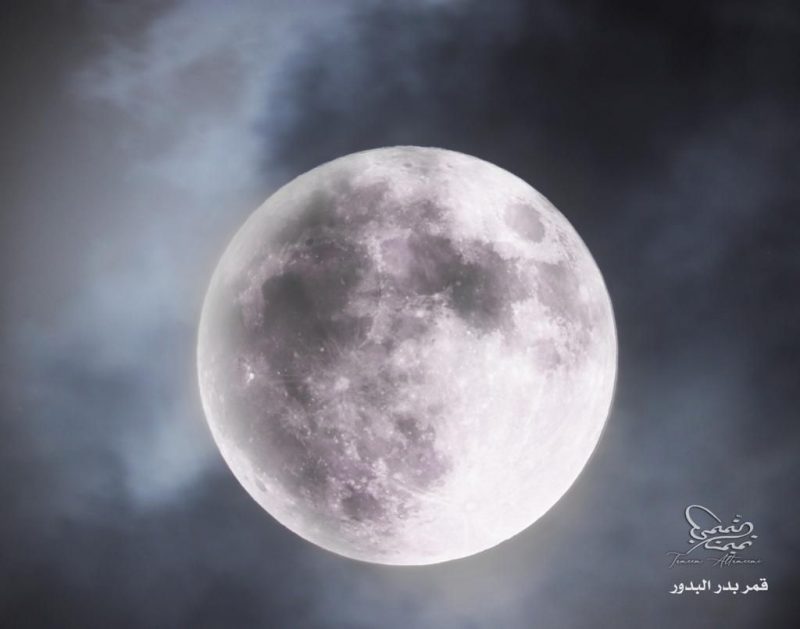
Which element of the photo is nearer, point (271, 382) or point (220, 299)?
point (271, 382)

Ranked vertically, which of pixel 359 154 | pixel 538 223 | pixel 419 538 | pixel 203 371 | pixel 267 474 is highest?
A: pixel 359 154

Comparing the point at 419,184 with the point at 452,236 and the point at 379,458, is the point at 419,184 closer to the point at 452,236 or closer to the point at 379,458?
the point at 452,236

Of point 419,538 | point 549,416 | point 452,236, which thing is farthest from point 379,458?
point 452,236

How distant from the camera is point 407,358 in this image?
6.54 m

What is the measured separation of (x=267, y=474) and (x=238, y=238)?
3393 mm

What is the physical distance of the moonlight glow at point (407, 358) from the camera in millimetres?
6633

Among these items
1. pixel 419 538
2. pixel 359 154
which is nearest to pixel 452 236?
pixel 359 154

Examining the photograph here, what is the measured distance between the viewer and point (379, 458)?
6.87 meters

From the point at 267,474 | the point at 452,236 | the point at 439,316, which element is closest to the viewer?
the point at 439,316

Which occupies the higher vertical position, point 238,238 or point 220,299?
point 238,238

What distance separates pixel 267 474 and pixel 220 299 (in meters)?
2.42

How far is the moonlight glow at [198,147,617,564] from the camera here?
6633mm

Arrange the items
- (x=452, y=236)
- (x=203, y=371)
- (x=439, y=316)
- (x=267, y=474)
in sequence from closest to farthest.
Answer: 1. (x=439, y=316)
2. (x=452, y=236)
3. (x=267, y=474)
4. (x=203, y=371)

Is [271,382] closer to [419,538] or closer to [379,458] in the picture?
[379,458]
